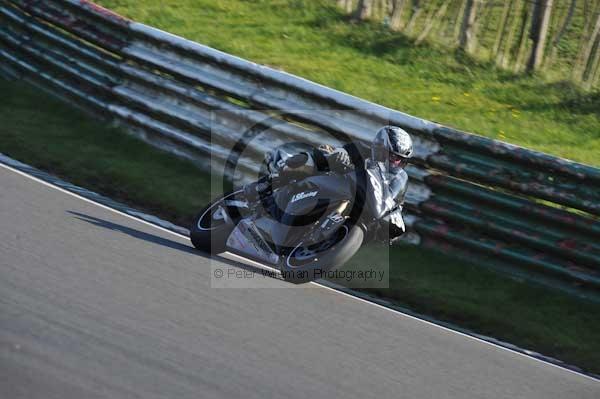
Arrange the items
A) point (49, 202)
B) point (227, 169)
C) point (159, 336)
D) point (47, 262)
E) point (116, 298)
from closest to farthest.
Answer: point (159, 336) < point (116, 298) < point (47, 262) < point (49, 202) < point (227, 169)

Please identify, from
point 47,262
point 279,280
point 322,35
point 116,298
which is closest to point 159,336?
point 116,298

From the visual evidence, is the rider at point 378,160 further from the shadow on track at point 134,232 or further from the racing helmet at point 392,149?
the shadow on track at point 134,232

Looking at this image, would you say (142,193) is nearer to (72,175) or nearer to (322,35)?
(72,175)

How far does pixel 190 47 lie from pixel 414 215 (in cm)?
288

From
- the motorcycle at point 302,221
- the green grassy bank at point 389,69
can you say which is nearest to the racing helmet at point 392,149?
the motorcycle at point 302,221

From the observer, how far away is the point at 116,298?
18.7ft

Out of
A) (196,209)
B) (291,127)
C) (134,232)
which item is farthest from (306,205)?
(291,127)

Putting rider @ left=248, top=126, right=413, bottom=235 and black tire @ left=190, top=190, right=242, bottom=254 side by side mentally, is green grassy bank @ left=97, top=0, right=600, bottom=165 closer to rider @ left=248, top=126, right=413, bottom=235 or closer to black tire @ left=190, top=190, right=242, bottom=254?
rider @ left=248, top=126, right=413, bottom=235

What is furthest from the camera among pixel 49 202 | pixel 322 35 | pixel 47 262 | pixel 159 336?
pixel 322 35

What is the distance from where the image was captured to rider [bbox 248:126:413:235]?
268 inches

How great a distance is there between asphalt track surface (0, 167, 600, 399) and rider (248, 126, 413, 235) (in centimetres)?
85

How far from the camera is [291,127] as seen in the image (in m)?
8.64

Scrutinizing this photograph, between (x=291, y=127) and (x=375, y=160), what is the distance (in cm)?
193

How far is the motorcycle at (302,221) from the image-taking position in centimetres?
662
